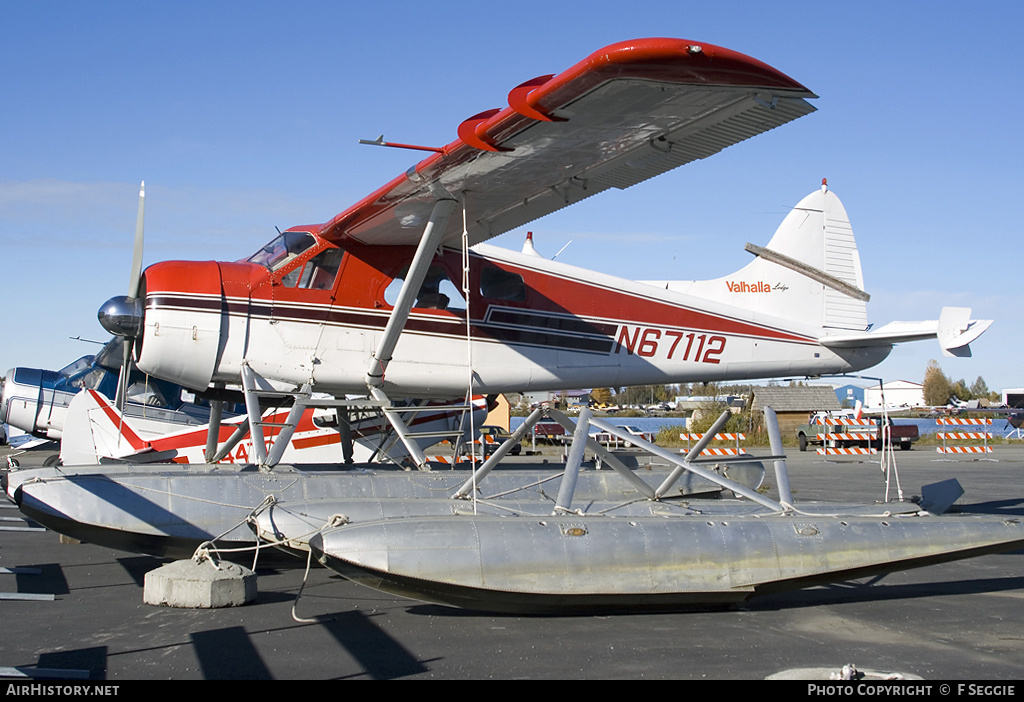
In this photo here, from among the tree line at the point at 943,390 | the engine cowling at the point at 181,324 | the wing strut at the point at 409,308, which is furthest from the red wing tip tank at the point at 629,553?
the tree line at the point at 943,390

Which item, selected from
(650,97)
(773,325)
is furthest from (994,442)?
(650,97)

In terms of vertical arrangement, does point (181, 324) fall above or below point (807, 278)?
below

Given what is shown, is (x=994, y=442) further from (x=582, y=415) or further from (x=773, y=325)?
(x=582, y=415)

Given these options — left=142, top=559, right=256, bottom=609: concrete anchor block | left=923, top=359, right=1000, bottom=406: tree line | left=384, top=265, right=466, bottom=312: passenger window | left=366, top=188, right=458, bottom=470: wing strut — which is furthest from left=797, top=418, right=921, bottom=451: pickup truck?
left=923, top=359, right=1000, bottom=406: tree line

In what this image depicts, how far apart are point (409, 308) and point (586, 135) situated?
2.58 meters

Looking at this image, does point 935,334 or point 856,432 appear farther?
point 856,432

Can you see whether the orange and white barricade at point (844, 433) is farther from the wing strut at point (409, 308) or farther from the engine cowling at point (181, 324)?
the engine cowling at point (181, 324)

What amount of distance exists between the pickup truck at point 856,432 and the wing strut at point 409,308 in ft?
85.4

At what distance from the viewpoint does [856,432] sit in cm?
3212

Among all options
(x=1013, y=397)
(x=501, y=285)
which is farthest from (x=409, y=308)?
(x=1013, y=397)

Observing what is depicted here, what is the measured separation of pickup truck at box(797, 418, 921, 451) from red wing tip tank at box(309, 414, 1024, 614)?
26672 mm

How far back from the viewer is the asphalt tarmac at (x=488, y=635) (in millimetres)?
4605

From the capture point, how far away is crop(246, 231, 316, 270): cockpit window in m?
9.23

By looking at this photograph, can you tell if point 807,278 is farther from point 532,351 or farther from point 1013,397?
point 1013,397
